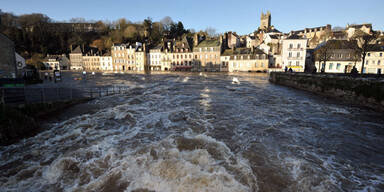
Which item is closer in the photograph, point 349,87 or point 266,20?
point 349,87

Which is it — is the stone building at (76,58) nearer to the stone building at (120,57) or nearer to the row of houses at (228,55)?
the row of houses at (228,55)

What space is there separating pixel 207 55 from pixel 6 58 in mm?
52791

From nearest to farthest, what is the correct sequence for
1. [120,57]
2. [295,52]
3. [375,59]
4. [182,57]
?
1. [375,59]
2. [295,52]
3. [182,57]
4. [120,57]

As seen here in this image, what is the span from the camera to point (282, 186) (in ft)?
17.5

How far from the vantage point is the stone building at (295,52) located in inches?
2000

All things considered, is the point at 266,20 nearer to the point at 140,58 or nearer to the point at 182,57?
the point at 182,57

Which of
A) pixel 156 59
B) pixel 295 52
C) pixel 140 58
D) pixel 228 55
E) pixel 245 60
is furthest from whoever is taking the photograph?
pixel 140 58

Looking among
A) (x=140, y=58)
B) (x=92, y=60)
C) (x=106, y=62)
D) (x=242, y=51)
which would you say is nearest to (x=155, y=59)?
(x=140, y=58)

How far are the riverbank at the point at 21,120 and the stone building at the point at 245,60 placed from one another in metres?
55.1

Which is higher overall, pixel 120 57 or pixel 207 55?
pixel 120 57

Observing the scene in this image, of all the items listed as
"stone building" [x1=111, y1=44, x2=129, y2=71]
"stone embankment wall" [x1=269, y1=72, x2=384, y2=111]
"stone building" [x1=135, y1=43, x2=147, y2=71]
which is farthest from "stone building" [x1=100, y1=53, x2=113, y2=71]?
"stone embankment wall" [x1=269, y1=72, x2=384, y2=111]

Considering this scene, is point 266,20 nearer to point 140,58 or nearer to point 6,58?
point 140,58

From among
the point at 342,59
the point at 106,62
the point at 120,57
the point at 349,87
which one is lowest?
the point at 349,87

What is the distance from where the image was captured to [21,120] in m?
9.26
